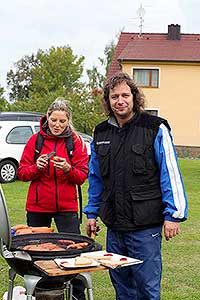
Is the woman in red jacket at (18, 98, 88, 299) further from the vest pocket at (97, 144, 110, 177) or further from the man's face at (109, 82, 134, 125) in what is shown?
the man's face at (109, 82, 134, 125)

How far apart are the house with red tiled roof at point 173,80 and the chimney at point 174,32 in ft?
0.54

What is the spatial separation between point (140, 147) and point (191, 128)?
100ft

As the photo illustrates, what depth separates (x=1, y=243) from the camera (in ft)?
12.4

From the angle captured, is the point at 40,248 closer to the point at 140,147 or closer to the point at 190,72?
the point at 140,147

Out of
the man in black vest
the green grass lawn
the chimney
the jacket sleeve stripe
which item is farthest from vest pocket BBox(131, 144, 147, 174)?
the chimney

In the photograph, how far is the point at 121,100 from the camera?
437 cm

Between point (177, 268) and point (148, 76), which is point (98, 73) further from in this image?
point (177, 268)

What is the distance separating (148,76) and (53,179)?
30.1m

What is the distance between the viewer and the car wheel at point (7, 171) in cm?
1522

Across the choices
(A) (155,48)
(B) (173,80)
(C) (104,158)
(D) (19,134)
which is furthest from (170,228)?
(A) (155,48)

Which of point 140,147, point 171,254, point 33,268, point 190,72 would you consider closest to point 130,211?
point 140,147

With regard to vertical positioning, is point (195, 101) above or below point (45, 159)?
above

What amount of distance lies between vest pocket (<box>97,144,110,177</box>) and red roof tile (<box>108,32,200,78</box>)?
28.7 meters

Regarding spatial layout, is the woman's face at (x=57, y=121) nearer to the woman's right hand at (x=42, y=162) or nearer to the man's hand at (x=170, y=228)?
the woman's right hand at (x=42, y=162)
